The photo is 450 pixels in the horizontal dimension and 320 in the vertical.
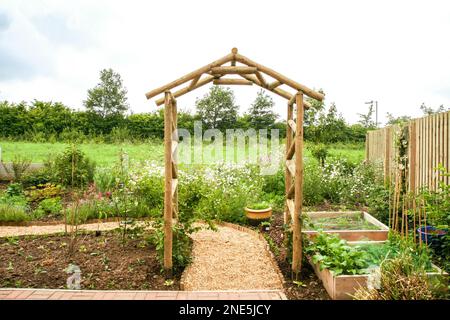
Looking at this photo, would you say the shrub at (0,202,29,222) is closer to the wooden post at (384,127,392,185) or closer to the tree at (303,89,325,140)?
the wooden post at (384,127,392,185)

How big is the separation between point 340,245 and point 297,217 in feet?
2.14

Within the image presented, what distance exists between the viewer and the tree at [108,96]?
938 inches

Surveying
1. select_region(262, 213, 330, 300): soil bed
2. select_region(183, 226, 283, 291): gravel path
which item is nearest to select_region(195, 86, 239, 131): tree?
select_region(183, 226, 283, 291): gravel path

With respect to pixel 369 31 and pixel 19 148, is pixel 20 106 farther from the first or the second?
pixel 369 31

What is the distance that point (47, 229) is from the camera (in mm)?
6211


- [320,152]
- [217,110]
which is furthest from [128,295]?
[217,110]

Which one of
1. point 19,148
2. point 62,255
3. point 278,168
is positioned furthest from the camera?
point 19,148

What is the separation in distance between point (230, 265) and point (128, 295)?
1.59 metres

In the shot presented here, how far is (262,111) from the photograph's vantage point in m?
17.9

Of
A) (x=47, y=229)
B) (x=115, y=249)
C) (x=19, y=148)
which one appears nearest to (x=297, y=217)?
(x=115, y=249)

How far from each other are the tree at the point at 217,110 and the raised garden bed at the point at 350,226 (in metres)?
10.2

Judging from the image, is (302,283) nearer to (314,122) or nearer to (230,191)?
(230,191)

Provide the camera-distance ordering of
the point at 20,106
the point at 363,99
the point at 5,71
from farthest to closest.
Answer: the point at 363,99 < the point at 20,106 < the point at 5,71

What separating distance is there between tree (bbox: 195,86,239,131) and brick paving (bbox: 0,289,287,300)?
12837mm
